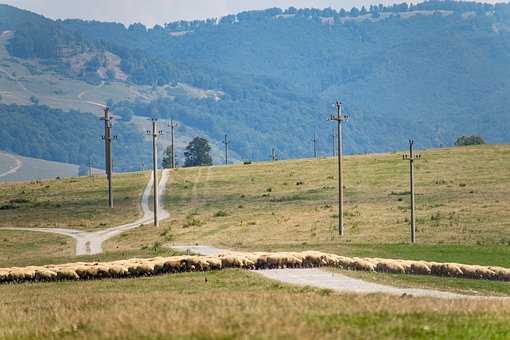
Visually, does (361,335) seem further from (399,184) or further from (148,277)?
(399,184)

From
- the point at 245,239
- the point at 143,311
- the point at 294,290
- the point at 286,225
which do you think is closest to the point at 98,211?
the point at 286,225

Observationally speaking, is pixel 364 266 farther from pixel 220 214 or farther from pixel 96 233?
pixel 220 214

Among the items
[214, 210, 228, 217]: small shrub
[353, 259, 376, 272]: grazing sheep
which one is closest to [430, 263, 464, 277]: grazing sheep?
[353, 259, 376, 272]: grazing sheep

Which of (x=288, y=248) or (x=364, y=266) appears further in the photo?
(x=288, y=248)

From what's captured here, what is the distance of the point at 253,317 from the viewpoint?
20.8 meters

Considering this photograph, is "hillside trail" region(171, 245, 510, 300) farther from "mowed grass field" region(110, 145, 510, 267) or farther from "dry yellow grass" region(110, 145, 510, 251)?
"dry yellow grass" region(110, 145, 510, 251)

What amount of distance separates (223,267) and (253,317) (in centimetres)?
2274

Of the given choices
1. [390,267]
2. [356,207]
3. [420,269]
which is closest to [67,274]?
[390,267]

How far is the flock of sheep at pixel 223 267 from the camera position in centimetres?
4203

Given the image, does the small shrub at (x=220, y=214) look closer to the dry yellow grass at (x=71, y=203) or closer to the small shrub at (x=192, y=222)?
the small shrub at (x=192, y=222)

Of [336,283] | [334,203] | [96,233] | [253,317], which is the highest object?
[334,203]

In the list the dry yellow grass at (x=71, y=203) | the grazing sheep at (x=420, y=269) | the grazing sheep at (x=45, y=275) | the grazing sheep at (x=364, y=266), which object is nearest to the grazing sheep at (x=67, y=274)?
the grazing sheep at (x=45, y=275)

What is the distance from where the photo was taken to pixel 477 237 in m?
71.2

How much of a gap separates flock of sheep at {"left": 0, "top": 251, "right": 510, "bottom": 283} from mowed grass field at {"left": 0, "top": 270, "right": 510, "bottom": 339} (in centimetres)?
886
